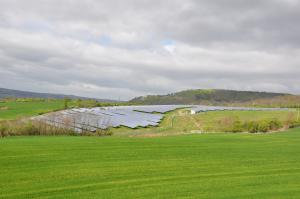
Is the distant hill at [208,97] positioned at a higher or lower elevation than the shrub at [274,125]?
higher

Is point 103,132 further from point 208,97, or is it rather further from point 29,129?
point 208,97

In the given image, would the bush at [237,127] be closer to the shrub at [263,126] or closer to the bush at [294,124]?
the shrub at [263,126]

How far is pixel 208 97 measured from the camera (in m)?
140

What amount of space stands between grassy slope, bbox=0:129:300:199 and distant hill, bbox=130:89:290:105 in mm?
97859

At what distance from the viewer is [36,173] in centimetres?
1061

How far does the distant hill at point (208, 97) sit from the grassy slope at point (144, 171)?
97859 millimetres

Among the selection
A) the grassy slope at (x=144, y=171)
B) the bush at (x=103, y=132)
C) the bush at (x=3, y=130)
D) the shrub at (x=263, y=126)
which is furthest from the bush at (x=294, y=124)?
the bush at (x=3, y=130)

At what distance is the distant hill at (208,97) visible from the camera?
121 m

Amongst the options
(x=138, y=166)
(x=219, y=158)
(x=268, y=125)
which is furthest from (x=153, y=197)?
(x=268, y=125)

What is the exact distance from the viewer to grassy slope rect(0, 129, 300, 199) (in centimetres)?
900

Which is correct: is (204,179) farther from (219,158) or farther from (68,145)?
(68,145)

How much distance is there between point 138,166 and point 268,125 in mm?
25071

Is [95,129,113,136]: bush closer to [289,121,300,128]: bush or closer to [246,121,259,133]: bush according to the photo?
[246,121,259,133]: bush

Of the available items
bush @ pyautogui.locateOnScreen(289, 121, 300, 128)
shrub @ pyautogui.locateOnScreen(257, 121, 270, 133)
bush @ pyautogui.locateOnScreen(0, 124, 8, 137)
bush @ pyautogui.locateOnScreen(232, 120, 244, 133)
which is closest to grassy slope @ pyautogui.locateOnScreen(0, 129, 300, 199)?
bush @ pyautogui.locateOnScreen(0, 124, 8, 137)
